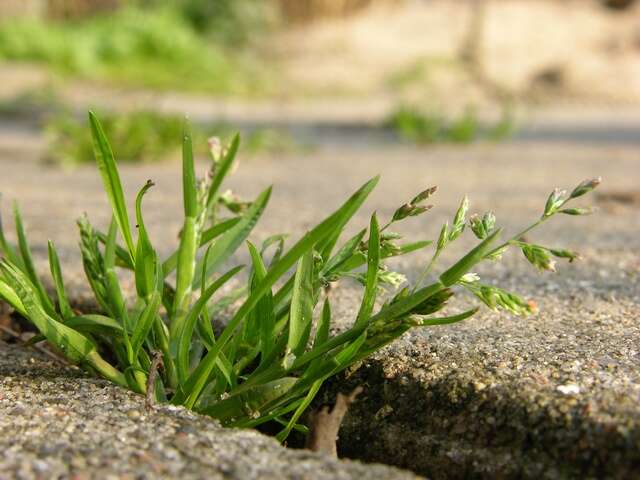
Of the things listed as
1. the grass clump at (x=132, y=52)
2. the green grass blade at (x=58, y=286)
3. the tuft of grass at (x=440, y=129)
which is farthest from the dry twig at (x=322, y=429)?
the grass clump at (x=132, y=52)

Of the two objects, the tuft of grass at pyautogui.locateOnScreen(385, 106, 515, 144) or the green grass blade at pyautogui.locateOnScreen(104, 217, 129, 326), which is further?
the tuft of grass at pyautogui.locateOnScreen(385, 106, 515, 144)

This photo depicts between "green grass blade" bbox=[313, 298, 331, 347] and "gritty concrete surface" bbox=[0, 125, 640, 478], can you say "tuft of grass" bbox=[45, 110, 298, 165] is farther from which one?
"green grass blade" bbox=[313, 298, 331, 347]

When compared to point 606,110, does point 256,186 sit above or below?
above

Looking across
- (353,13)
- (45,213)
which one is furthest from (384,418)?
(353,13)

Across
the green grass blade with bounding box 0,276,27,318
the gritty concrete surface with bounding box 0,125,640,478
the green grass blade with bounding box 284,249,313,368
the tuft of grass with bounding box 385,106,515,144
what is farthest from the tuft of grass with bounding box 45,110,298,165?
the green grass blade with bounding box 284,249,313,368

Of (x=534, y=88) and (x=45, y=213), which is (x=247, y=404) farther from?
(x=534, y=88)

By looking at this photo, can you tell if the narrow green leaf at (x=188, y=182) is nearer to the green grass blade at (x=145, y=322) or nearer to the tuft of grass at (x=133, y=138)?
the green grass blade at (x=145, y=322)

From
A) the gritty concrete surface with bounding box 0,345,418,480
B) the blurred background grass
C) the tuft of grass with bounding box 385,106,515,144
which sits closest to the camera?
the gritty concrete surface with bounding box 0,345,418,480
